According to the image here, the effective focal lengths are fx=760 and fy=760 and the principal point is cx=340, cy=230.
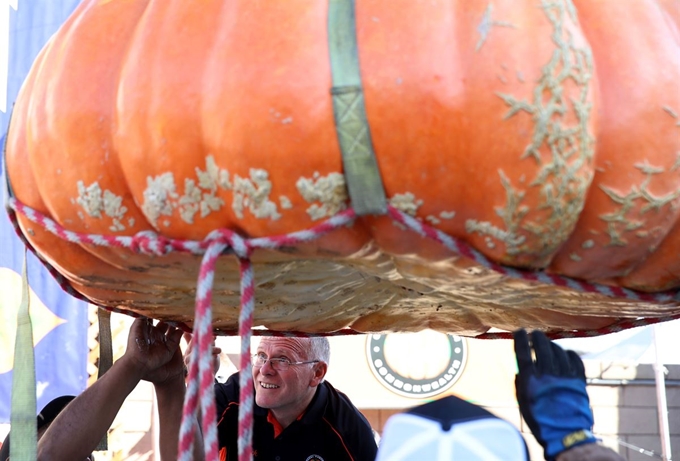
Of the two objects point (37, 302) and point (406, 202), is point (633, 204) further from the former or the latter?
point (37, 302)

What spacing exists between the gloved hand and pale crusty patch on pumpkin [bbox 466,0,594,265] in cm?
28

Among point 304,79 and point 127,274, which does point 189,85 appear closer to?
point 304,79

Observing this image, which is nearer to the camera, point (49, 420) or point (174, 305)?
point (174, 305)

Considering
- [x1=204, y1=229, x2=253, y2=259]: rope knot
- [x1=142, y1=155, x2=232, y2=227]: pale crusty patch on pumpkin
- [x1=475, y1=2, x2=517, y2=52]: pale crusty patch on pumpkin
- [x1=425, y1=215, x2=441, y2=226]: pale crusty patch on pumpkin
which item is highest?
[x1=475, y1=2, x2=517, y2=52]: pale crusty patch on pumpkin

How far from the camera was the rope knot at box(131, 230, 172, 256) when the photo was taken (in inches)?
39.1

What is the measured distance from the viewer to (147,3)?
3.59ft

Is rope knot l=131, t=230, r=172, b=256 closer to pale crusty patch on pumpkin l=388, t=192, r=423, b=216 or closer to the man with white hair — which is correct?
pale crusty patch on pumpkin l=388, t=192, r=423, b=216

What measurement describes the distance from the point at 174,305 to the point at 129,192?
1.37 feet

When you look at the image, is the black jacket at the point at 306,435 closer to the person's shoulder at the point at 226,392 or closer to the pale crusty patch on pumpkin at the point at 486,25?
the person's shoulder at the point at 226,392

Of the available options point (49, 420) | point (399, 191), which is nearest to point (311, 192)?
point (399, 191)

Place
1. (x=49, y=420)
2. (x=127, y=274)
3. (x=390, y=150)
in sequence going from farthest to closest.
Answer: (x=49, y=420) < (x=127, y=274) < (x=390, y=150)

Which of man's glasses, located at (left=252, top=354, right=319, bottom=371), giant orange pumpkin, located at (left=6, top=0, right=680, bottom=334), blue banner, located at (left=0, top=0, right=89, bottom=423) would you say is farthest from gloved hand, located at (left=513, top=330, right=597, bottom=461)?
blue banner, located at (left=0, top=0, right=89, bottom=423)

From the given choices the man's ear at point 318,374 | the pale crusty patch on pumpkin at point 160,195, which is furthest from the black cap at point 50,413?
the pale crusty patch on pumpkin at point 160,195

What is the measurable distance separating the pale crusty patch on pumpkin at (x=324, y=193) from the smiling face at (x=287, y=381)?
5.81ft
